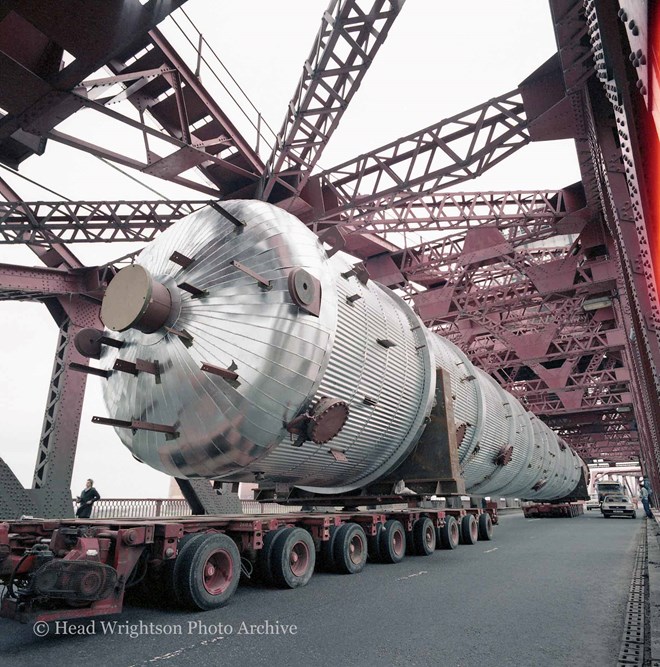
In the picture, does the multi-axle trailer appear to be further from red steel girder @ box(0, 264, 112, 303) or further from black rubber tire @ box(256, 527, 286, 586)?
red steel girder @ box(0, 264, 112, 303)

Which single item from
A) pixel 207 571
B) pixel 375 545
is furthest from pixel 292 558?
pixel 375 545

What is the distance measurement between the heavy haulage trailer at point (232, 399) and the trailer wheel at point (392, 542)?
1.80 feet

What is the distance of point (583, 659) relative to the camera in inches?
161

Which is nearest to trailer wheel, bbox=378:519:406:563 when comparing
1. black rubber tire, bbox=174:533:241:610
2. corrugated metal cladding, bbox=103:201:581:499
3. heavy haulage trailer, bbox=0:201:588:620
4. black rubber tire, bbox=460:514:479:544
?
heavy haulage trailer, bbox=0:201:588:620

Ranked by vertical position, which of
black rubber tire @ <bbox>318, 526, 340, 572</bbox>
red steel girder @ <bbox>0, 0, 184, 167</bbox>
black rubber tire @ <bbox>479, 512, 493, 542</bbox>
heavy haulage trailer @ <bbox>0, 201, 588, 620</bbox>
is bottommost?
black rubber tire @ <bbox>479, 512, 493, 542</bbox>

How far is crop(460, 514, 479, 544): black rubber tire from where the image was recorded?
12.8 metres

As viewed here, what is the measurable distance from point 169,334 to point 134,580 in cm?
280

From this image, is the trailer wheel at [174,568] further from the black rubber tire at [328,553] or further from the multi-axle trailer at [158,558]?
the black rubber tire at [328,553]

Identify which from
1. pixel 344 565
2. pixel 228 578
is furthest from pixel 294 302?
pixel 344 565

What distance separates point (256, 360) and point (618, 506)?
90.4ft

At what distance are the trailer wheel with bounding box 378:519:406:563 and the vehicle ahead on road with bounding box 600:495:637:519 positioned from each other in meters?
22.6

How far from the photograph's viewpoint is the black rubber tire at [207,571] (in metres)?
5.23

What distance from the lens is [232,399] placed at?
616 centimetres

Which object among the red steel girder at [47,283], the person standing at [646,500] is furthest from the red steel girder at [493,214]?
the person standing at [646,500]
